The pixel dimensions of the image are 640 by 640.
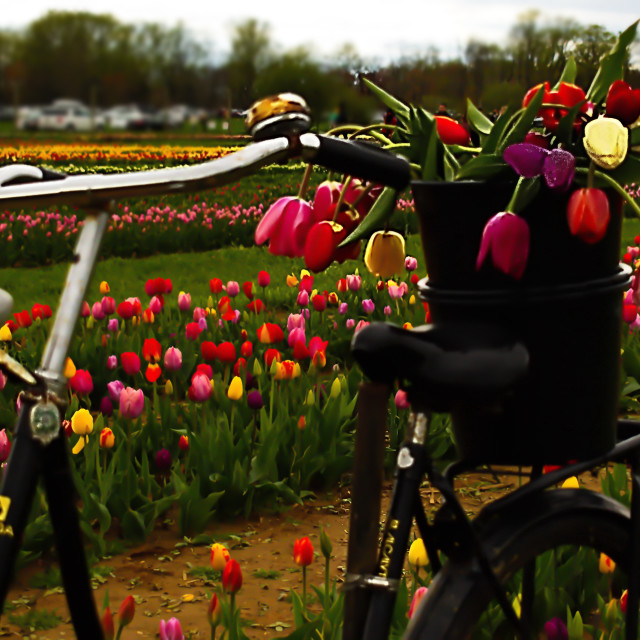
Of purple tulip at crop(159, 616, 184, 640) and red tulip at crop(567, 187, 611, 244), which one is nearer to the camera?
red tulip at crop(567, 187, 611, 244)

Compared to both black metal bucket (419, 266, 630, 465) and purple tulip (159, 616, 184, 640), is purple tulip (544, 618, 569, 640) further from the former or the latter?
purple tulip (159, 616, 184, 640)

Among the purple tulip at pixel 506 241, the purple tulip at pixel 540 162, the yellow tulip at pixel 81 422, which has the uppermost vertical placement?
the purple tulip at pixel 540 162

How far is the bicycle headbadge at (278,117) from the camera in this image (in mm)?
1153

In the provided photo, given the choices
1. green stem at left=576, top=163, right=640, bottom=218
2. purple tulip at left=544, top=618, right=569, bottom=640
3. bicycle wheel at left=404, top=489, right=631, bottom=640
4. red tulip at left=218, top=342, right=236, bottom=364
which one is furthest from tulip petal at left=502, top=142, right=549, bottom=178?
red tulip at left=218, top=342, right=236, bottom=364

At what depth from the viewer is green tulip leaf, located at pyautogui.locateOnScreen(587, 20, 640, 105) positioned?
151cm

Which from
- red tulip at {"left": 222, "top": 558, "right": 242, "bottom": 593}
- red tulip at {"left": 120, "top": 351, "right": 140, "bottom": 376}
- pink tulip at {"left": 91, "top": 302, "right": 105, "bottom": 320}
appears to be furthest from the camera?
pink tulip at {"left": 91, "top": 302, "right": 105, "bottom": 320}

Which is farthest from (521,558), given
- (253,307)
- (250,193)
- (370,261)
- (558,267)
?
(250,193)

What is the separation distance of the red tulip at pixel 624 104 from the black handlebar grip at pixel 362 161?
1.31 feet

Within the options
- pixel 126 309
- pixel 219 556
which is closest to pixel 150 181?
pixel 219 556

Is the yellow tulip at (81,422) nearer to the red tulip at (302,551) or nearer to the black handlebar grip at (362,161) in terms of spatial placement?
the red tulip at (302,551)

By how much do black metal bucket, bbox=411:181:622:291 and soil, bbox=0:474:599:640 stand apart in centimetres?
99

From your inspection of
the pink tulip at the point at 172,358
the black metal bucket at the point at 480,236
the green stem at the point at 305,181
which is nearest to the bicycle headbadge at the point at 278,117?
the green stem at the point at 305,181

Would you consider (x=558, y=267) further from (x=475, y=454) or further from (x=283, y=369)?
(x=283, y=369)

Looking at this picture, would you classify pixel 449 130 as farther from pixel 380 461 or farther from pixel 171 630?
pixel 171 630
